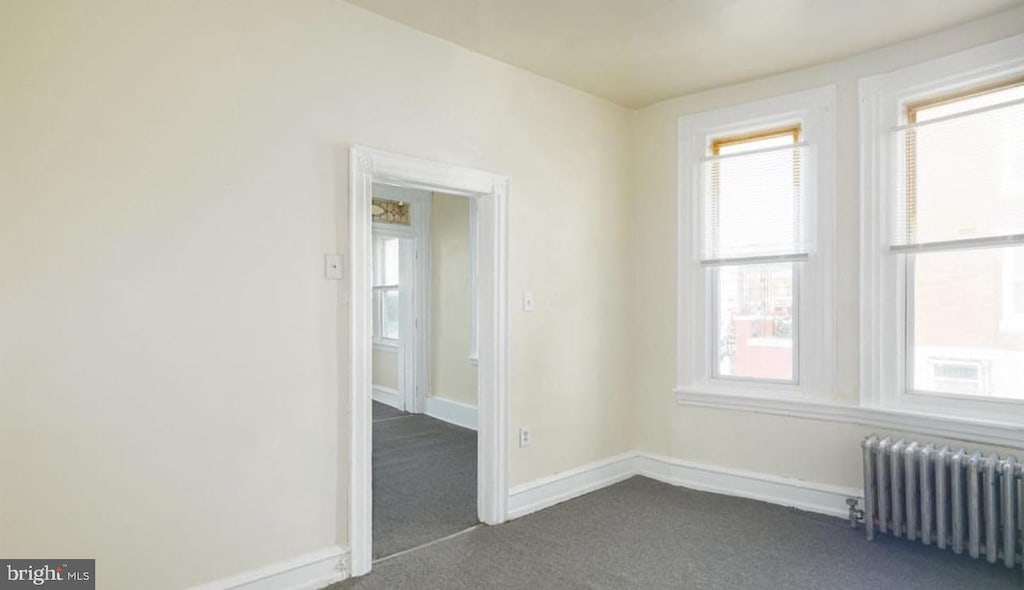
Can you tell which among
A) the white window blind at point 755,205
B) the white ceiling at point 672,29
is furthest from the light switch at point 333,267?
the white window blind at point 755,205

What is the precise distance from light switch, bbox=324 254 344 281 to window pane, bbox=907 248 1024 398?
3122 millimetres

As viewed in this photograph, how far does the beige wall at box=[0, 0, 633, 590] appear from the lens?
6.43 feet

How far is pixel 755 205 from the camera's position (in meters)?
3.76

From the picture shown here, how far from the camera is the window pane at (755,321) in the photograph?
367cm

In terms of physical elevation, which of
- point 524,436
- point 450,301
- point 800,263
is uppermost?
point 800,263

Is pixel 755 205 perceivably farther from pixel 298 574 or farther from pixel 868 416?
pixel 298 574

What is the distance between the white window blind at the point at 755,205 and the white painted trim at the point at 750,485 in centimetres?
140

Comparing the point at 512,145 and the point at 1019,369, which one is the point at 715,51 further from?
the point at 1019,369

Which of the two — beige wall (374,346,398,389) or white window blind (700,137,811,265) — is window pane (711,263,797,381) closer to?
white window blind (700,137,811,265)

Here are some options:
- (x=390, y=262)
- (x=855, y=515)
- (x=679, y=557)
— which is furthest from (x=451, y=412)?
(x=855, y=515)

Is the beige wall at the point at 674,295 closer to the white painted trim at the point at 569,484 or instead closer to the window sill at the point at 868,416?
the window sill at the point at 868,416

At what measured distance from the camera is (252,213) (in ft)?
7.99

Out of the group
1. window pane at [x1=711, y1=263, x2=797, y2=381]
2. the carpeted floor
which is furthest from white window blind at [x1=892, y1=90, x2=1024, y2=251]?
the carpeted floor

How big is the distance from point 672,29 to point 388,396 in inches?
220
